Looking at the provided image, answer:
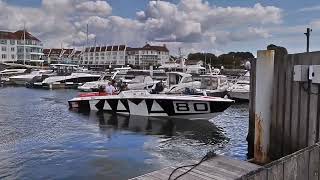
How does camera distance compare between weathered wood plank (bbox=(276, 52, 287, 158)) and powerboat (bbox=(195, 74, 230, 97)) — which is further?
powerboat (bbox=(195, 74, 230, 97))

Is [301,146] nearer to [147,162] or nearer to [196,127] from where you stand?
[147,162]

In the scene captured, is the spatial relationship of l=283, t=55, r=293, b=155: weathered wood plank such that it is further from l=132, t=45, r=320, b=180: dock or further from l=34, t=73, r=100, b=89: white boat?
l=34, t=73, r=100, b=89: white boat

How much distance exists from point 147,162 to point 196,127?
26.9 feet

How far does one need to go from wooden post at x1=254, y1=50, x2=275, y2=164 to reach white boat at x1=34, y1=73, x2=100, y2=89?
170 ft

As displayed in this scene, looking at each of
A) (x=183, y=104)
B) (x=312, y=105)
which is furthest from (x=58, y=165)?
(x=183, y=104)

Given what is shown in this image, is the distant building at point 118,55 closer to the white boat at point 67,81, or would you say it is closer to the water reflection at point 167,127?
the white boat at point 67,81

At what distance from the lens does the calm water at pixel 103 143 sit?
39.0ft

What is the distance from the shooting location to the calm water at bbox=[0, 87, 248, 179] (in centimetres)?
1188

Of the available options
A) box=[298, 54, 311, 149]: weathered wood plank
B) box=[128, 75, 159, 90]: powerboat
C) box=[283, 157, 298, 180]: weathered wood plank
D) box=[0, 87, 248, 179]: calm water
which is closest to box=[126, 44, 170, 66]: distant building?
box=[128, 75, 159, 90]: powerboat

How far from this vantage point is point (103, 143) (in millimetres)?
15859

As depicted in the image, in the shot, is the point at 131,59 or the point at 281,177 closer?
the point at 281,177

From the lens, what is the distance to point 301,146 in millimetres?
8953

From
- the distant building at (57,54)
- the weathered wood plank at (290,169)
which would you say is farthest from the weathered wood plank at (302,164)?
the distant building at (57,54)

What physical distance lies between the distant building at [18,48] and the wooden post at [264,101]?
140m
